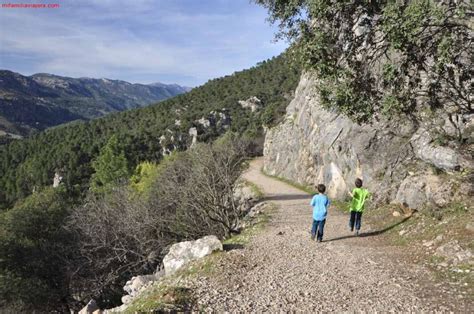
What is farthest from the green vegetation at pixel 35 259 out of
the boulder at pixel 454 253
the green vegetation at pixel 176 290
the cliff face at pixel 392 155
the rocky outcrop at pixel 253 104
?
the rocky outcrop at pixel 253 104

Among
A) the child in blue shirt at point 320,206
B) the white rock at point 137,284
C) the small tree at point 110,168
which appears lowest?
the small tree at point 110,168

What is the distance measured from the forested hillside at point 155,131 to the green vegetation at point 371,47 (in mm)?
43270

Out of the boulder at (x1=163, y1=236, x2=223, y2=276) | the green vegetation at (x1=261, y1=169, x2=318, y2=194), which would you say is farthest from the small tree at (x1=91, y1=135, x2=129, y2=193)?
the boulder at (x1=163, y1=236, x2=223, y2=276)

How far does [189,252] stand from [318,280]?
14.2ft

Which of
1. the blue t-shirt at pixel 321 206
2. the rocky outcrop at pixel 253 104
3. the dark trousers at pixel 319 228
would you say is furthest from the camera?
the rocky outcrop at pixel 253 104

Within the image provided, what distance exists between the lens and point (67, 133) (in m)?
94.9

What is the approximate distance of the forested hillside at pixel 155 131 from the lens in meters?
68.1

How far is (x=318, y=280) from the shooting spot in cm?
882

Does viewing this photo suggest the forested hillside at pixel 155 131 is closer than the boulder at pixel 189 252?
No

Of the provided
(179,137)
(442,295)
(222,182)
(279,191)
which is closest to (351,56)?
(442,295)

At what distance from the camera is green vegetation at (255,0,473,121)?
723 cm

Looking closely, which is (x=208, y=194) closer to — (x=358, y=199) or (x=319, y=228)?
(x=319, y=228)

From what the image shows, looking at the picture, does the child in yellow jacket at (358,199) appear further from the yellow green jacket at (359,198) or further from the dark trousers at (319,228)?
the dark trousers at (319,228)

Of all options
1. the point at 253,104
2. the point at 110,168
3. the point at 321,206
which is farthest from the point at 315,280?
the point at 253,104
